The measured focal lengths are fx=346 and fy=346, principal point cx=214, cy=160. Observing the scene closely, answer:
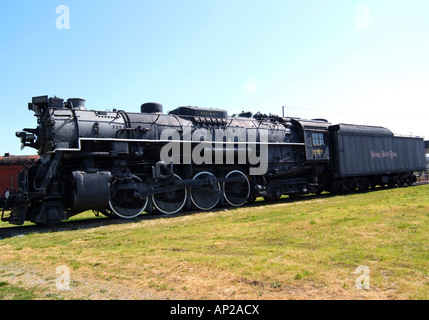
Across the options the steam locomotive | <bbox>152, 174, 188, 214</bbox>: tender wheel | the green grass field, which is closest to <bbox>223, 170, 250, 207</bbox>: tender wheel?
the steam locomotive

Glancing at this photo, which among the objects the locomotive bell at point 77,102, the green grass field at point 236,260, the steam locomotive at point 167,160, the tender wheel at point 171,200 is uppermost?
the locomotive bell at point 77,102

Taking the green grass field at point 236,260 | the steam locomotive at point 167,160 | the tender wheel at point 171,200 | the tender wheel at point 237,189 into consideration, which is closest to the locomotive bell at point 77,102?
the steam locomotive at point 167,160

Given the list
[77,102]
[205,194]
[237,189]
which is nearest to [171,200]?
[205,194]

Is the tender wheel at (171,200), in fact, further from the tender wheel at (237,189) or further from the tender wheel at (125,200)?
the tender wheel at (237,189)

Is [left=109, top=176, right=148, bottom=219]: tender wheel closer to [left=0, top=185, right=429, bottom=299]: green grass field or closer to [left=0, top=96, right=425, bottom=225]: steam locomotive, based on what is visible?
[left=0, top=96, right=425, bottom=225]: steam locomotive

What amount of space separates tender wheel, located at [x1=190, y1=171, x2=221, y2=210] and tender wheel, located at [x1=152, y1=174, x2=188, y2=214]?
458mm

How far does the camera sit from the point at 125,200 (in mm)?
13250

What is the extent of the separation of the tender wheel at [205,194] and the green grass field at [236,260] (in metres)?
4.58

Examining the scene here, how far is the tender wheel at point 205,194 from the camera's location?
1496 centimetres

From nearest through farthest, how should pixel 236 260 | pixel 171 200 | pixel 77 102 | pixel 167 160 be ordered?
pixel 236 260 → pixel 77 102 → pixel 167 160 → pixel 171 200

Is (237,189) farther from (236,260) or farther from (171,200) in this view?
(236,260)

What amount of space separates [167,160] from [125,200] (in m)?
2.34

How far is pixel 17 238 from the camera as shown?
9930 mm
